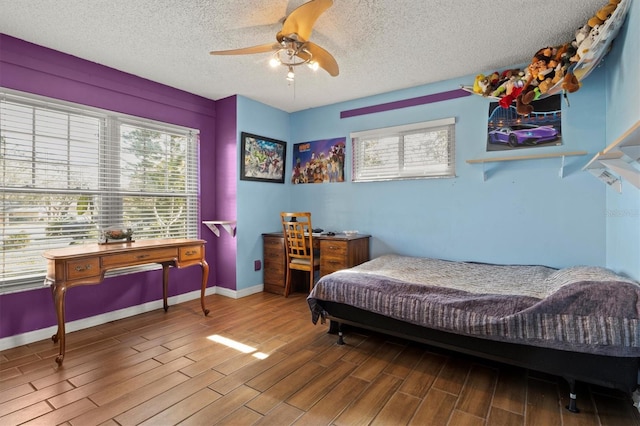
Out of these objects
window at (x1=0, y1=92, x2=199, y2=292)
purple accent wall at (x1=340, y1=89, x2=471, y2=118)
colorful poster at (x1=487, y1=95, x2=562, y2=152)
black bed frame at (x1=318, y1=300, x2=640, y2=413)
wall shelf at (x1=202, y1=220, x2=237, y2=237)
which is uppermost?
purple accent wall at (x1=340, y1=89, x2=471, y2=118)

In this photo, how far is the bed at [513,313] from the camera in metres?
1.67

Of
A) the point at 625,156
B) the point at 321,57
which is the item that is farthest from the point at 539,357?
the point at 321,57

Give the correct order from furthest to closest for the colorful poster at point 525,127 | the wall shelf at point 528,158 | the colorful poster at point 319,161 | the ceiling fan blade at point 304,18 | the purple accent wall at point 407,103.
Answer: the colorful poster at point 319,161, the purple accent wall at point 407,103, the colorful poster at point 525,127, the wall shelf at point 528,158, the ceiling fan blade at point 304,18

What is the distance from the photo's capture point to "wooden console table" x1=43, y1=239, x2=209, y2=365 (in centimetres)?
231

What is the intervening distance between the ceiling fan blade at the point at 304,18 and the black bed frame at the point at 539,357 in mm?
2091

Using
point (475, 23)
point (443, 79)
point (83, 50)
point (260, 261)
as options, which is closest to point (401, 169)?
point (443, 79)

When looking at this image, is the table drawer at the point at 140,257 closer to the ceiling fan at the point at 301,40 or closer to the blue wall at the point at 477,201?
the ceiling fan at the point at 301,40

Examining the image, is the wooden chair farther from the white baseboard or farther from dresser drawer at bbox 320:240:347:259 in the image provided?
the white baseboard

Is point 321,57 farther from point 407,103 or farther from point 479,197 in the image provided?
point 479,197

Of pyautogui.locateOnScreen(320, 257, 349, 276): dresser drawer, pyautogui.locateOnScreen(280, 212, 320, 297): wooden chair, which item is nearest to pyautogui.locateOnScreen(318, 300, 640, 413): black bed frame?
pyautogui.locateOnScreen(320, 257, 349, 276): dresser drawer

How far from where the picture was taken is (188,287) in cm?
387

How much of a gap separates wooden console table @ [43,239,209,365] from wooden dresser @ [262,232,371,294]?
3.65 feet

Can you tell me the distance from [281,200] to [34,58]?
2938 millimetres

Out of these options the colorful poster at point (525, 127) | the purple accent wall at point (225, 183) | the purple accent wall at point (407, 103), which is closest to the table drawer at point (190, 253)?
the purple accent wall at point (225, 183)
